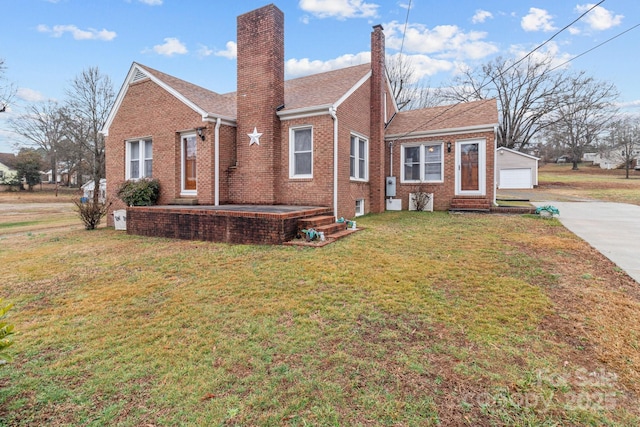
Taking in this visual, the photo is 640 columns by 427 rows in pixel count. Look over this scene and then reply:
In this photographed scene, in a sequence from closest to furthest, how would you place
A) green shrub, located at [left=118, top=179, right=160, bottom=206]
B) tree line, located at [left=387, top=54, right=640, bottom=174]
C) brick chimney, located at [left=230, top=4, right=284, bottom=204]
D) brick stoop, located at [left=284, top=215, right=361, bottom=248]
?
1. brick stoop, located at [left=284, top=215, right=361, bottom=248]
2. brick chimney, located at [left=230, top=4, right=284, bottom=204]
3. green shrub, located at [left=118, top=179, right=160, bottom=206]
4. tree line, located at [left=387, top=54, right=640, bottom=174]

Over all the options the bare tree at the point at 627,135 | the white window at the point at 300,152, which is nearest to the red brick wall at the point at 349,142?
the white window at the point at 300,152

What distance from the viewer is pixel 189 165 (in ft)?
35.6

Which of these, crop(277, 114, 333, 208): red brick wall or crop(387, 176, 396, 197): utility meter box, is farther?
crop(387, 176, 396, 197): utility meter box

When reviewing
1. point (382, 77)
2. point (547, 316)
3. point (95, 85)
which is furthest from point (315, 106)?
point (95, 85)

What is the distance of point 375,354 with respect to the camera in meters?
2.73

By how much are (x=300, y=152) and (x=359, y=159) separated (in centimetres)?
251

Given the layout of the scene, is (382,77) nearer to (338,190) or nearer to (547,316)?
(338,190)

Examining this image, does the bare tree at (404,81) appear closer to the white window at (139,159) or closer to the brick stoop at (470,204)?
the brick stoop at (470,204)

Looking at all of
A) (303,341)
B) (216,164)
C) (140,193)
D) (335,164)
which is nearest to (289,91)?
(216,164)

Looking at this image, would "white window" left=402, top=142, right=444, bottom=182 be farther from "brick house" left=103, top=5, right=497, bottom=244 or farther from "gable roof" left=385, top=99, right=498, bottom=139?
"gable roof" left=385, top=99, right=498, bottom=139

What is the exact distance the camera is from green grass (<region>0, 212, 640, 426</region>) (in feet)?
6.91

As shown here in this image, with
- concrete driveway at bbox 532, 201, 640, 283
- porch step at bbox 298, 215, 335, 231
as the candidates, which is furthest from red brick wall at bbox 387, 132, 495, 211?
porch step at bbox 298, 215, 335, 231

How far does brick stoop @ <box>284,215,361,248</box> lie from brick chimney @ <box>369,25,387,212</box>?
13.3 ft

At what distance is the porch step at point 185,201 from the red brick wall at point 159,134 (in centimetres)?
22
